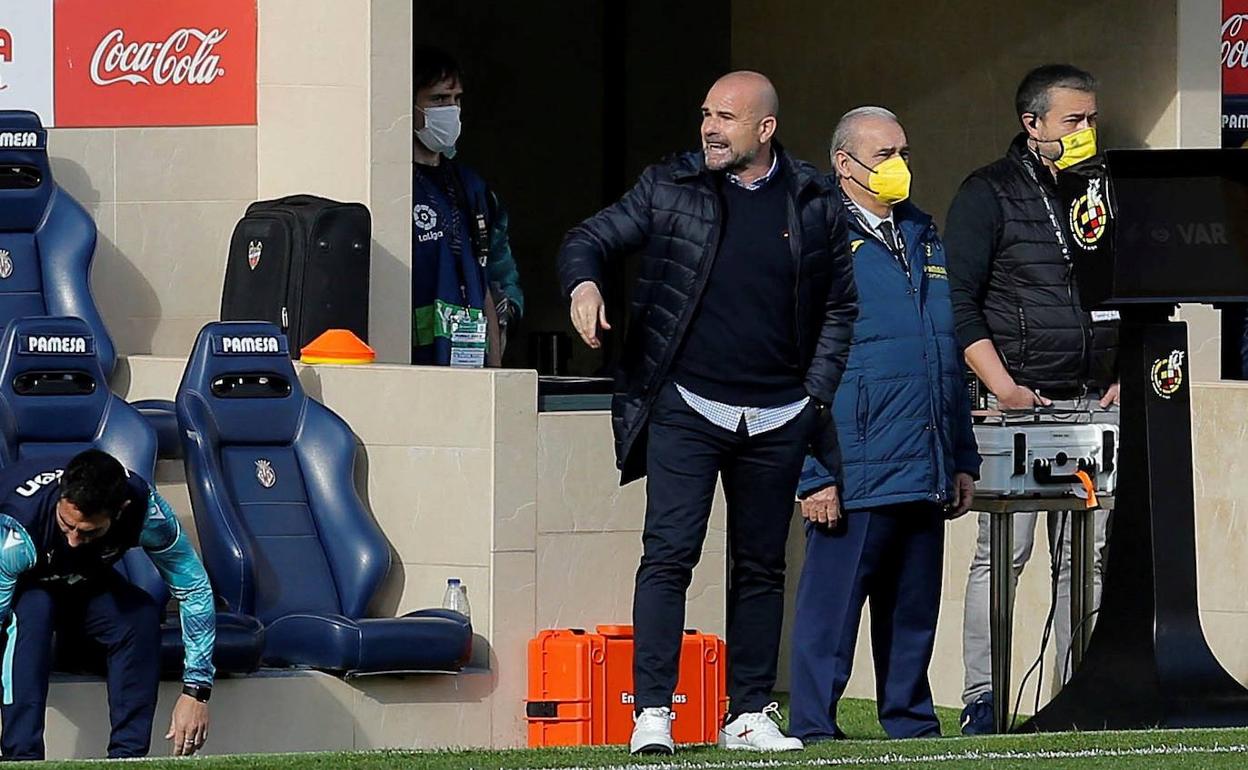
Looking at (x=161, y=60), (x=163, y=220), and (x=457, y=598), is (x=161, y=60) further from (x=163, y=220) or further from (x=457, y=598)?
(x=457, y=598)

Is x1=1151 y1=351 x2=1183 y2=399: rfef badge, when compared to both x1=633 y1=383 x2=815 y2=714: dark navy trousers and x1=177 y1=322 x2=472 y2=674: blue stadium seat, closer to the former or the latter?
x1=633 y1=383 x2=815 y2=714: dark navy trousers

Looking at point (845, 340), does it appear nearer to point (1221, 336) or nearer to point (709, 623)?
point (709, 623)

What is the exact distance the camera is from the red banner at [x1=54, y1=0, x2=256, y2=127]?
1050 centimetres

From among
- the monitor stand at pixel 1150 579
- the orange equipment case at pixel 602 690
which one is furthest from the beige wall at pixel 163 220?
the monitor stand at pixel 1150 579

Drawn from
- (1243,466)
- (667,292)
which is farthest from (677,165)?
(1243,466)

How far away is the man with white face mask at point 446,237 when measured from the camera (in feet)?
33.0

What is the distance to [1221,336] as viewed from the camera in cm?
1211

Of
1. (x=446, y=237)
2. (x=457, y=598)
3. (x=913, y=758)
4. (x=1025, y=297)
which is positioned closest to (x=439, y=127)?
(x=446, y=237)

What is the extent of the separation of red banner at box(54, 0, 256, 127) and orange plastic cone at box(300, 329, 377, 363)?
1457 mm

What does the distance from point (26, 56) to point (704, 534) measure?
14.9 feet

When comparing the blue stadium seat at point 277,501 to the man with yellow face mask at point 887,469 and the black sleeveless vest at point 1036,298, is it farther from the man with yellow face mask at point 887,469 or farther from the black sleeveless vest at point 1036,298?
the black sleeveless vest at point 1036,298

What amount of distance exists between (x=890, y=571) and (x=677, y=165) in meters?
1.50

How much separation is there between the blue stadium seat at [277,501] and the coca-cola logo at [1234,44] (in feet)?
17.7

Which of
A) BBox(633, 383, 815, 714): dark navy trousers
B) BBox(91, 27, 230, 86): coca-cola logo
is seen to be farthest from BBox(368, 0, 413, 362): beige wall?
BBox(633, 383, 815, 714): dark navy trousers
